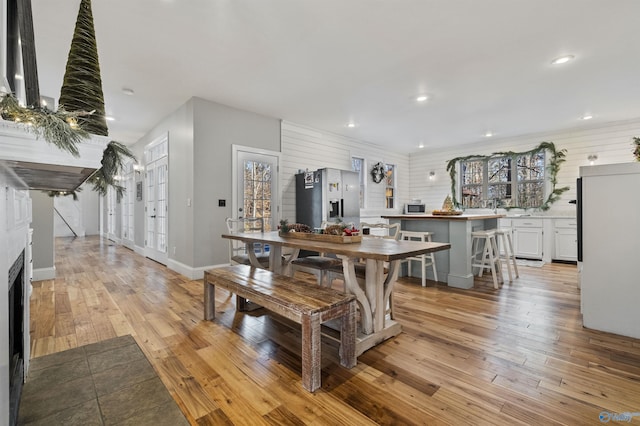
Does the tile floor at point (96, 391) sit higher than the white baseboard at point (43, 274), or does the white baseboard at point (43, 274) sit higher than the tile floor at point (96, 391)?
the white baseboard at point (43, 274)

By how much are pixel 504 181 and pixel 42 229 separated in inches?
341

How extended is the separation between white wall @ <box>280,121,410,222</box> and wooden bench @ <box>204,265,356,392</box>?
3.28 meters

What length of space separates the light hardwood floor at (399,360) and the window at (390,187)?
15.5ft

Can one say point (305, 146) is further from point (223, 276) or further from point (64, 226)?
point (64, 226)

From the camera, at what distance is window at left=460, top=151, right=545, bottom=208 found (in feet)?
20.9

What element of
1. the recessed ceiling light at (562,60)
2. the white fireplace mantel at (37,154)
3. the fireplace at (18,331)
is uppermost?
the recessed ceiling light at (562,60)

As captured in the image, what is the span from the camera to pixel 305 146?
5934 millimetres

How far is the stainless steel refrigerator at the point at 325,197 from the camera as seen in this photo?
5.17m

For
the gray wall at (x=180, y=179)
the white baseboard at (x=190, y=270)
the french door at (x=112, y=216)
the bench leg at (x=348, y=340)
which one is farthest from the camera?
the french door at (x=112, y=216)

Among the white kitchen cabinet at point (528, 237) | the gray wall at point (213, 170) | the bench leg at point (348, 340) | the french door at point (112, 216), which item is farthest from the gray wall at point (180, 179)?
the white kitchen cabinet at point (528, 237)

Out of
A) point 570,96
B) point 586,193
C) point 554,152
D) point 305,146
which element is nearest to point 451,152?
point 554,152

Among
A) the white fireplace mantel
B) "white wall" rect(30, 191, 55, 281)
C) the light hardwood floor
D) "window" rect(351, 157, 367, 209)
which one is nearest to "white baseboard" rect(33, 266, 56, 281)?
"white wall" rect(30, 191, 55, 281)

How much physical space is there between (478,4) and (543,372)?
2.73m

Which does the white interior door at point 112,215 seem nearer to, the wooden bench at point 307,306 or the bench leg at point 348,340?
the wooden bench at point 307,306
